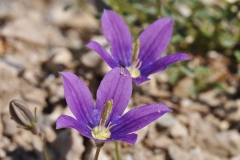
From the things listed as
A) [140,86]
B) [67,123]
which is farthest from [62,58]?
[67,123]

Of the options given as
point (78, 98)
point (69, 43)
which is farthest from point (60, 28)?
point (78, 98)

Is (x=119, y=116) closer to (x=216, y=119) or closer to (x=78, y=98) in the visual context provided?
(x=78, y=98)

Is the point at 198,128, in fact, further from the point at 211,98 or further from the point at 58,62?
the point at 58,62

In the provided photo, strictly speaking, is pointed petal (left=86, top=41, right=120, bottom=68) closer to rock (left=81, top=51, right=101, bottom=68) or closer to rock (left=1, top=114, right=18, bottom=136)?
rock (left=81, top=51, right=101, bottom=68)

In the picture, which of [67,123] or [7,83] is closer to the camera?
[67,123]

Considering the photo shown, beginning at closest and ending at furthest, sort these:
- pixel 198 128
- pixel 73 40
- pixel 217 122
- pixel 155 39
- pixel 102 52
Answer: pixel 102 52 < pixel 155 39 < pixel 198 128 < pixel 217 122 < pixel 73 40
